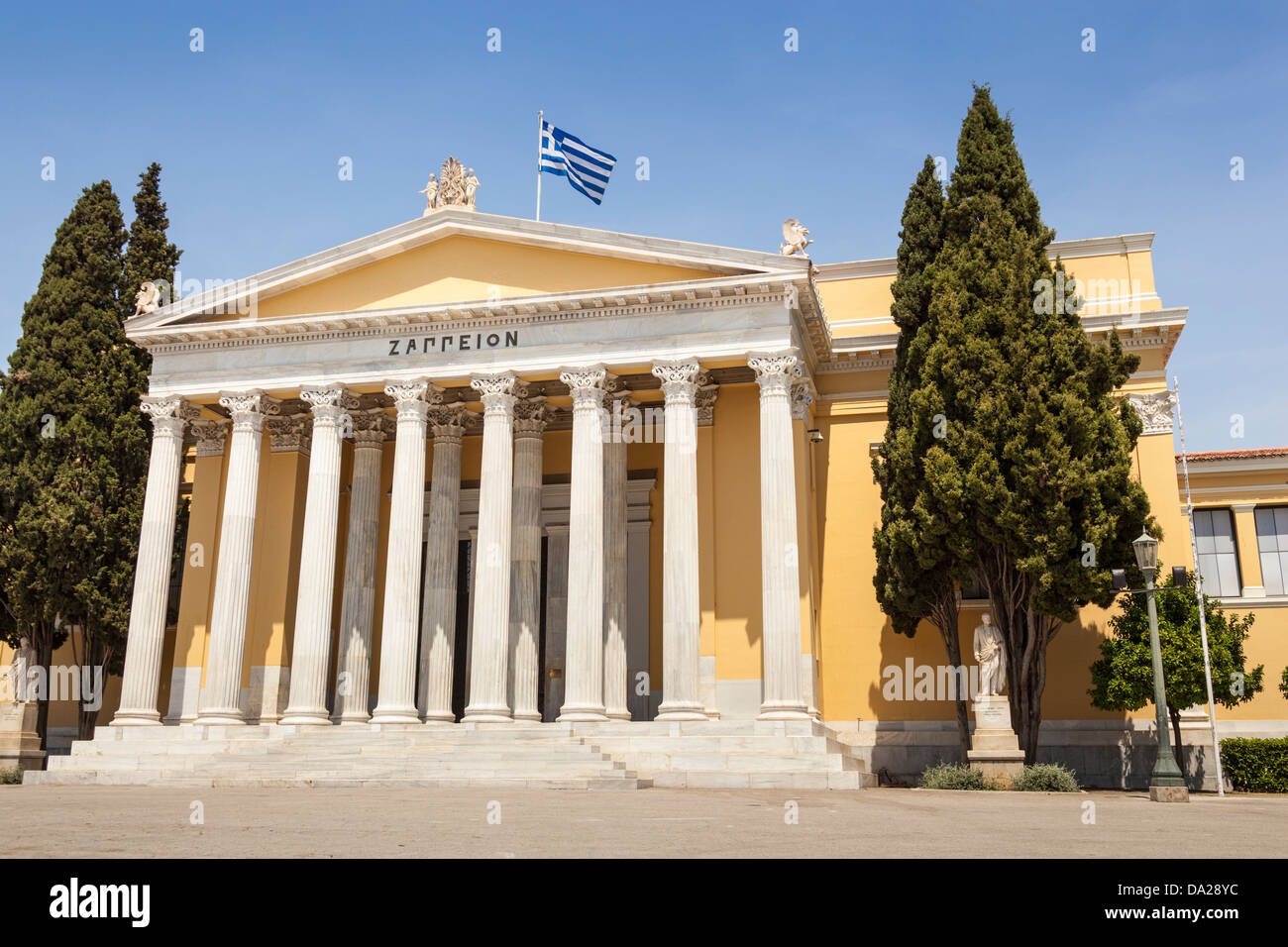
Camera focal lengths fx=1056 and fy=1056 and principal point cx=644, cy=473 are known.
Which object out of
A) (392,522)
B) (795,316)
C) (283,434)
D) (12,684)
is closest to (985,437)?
(795,316)

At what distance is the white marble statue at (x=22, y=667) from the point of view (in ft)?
90.5

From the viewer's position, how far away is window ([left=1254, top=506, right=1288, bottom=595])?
100 ft

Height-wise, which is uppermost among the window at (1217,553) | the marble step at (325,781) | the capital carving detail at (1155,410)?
the capital carving detail at (1155,410)

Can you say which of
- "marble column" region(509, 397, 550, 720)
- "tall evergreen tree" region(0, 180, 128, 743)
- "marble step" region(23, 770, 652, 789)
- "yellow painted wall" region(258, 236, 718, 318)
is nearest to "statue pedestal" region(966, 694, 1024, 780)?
"marble step" region(23, 770, 652, 789)

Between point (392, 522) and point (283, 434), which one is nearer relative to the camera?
point (392, 522)

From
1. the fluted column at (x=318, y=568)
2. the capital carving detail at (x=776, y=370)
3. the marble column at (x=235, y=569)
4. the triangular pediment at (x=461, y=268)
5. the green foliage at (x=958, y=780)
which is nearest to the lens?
the green foliage at (x=958, y=780)

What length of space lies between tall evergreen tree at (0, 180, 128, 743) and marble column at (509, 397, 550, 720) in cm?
1110

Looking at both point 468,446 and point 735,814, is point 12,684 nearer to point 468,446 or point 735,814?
point 468,446

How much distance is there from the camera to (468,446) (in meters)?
29.9

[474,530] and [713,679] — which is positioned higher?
[474,530]

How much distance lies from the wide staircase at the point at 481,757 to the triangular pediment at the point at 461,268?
1011 cm

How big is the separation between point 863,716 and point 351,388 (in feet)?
49.6

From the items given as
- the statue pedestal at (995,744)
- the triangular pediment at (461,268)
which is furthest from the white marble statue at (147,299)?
the statue pedestal at (995,744)

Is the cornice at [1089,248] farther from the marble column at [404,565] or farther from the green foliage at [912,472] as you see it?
the marble column at [404,565]
